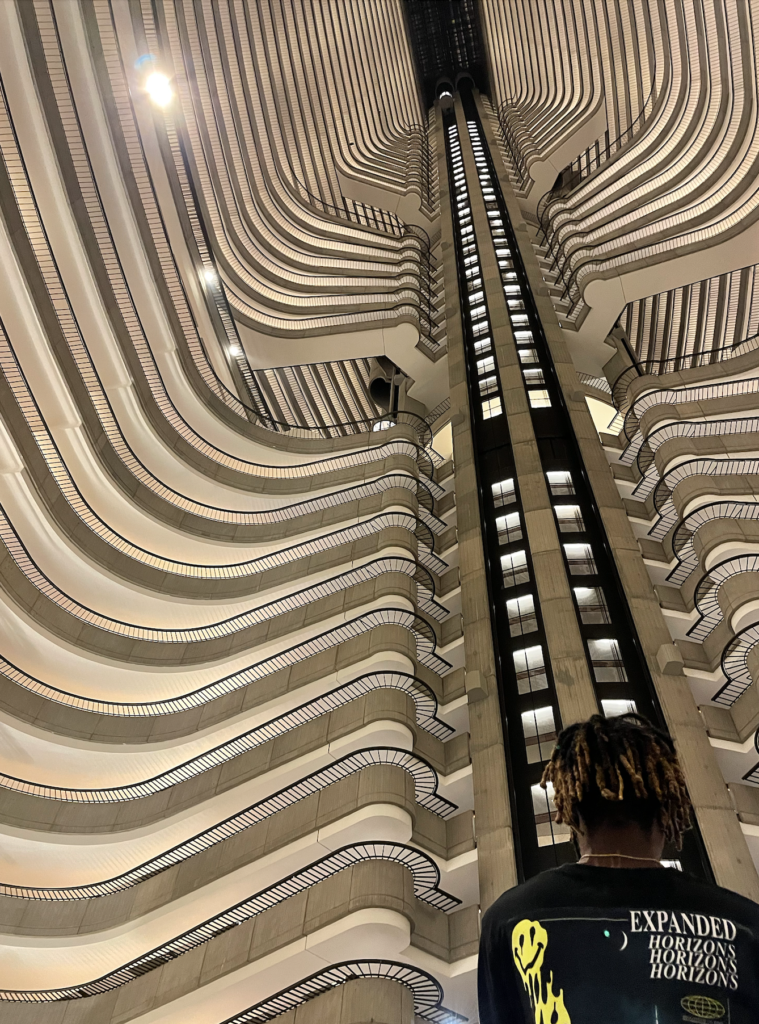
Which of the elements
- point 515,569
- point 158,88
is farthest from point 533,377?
point 158,88

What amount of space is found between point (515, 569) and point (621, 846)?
19336 millimetres

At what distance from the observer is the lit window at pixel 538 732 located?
55.7 feet

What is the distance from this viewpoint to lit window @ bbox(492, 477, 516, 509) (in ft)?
79.4

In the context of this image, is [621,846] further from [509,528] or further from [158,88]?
[158,88]

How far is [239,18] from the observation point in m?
38.4

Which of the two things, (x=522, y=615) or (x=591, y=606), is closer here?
(x=591, y=606)

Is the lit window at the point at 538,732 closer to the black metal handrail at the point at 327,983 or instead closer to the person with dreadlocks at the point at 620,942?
the black metal handrail at the point at 327,983

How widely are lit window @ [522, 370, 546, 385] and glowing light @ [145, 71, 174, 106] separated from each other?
1445 centimetres

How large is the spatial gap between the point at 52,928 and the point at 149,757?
3855 mm

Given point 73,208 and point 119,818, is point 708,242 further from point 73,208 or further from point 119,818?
point 119,818

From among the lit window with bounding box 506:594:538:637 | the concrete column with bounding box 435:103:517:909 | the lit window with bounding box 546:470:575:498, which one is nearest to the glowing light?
the concrete column with bounding box 435:103:517:909

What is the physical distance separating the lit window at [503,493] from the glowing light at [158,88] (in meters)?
14.1

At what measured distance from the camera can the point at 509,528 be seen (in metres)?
23.2

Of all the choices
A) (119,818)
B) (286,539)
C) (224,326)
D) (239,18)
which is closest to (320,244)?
(239,18)
